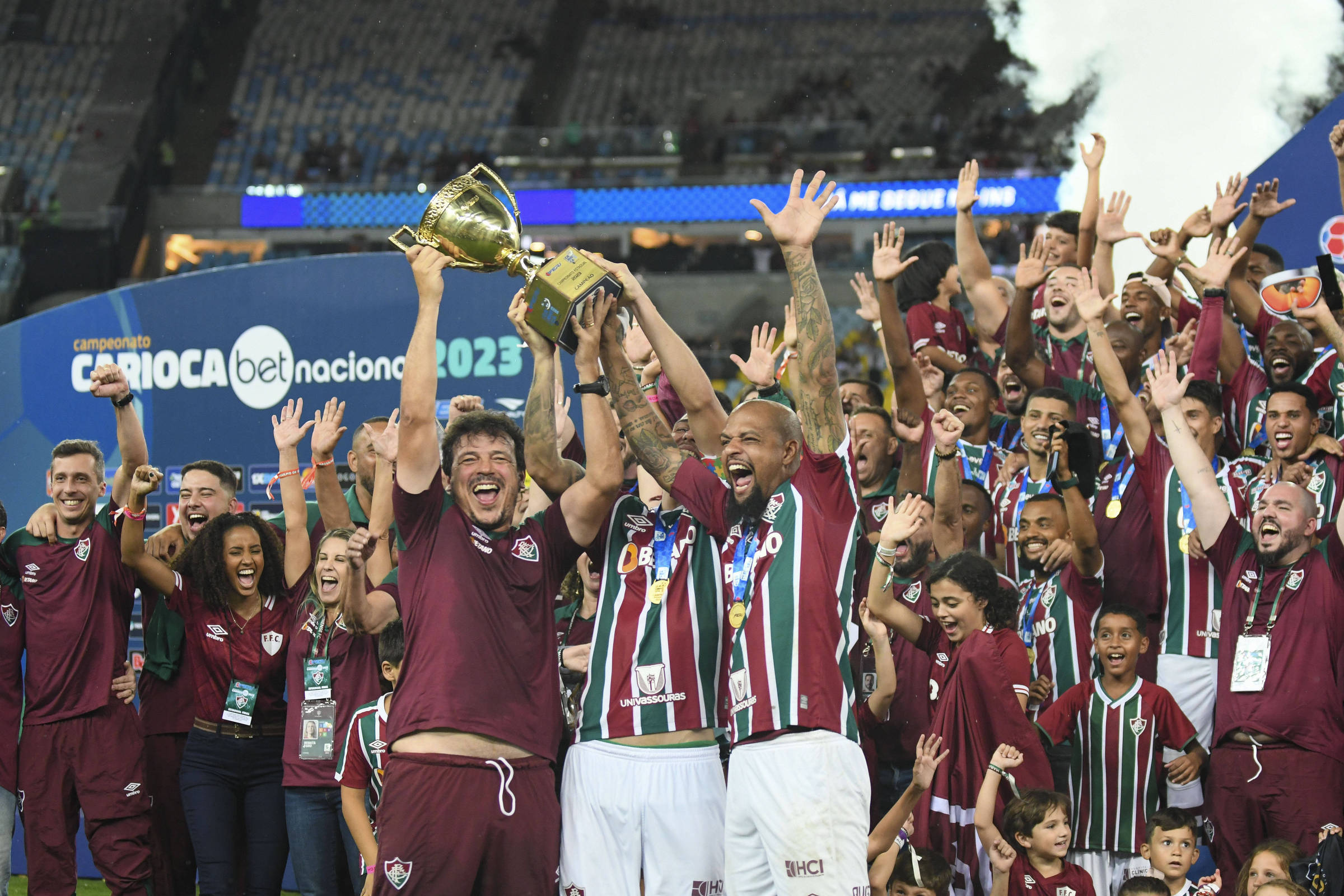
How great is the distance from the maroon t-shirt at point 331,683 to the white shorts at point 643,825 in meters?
1.79

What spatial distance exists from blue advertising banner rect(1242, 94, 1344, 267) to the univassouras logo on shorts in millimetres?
5313

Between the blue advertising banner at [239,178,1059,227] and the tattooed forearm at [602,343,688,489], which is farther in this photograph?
the blue advertising banner at [239,178,1059,227]

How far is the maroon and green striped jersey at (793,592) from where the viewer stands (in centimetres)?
405

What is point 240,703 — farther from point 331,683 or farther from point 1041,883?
point 1041,883

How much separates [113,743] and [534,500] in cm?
233

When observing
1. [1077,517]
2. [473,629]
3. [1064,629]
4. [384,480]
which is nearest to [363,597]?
[384,480]

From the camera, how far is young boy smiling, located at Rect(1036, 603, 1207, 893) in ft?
18.6

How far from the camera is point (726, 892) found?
4.10 meters

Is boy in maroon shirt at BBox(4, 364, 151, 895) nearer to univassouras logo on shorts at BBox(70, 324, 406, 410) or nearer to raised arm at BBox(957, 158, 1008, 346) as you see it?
univassouras logo on shorts at BBox(70, 324, 406, 410)

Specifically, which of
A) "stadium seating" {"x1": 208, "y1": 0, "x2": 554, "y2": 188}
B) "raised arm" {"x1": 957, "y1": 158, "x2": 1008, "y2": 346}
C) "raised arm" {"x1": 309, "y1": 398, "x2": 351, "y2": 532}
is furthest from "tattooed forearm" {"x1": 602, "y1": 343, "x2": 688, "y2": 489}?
"stadium seating" {"x1": 208, "y1": 0, "x2": 554, "y2": 188}

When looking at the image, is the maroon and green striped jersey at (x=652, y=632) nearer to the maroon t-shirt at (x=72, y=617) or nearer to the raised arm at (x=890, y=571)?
the raised arm at (x=890, y=571)

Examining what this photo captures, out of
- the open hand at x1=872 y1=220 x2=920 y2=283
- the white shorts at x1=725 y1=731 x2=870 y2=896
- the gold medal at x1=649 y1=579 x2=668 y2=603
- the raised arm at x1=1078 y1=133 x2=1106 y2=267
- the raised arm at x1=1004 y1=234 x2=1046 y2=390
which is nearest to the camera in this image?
the white shorts at x1=725 y1=731 x2=870 y2=896

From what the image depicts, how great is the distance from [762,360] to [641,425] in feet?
1.83

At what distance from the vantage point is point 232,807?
239 inches
